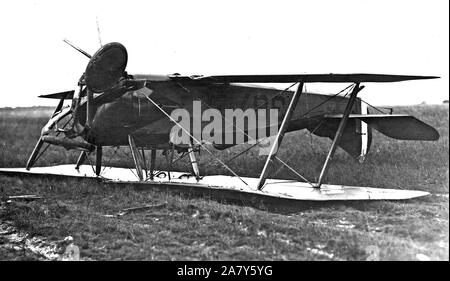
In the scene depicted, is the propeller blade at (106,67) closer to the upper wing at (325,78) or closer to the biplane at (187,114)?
the biplane at (187,114)

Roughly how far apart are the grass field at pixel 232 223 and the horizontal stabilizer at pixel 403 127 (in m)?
1.29

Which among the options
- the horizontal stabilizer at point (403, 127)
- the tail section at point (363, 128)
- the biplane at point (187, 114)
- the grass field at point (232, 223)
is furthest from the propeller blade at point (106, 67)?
the horizontal stabilizer at point (403, 127)

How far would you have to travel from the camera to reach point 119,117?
1059 cm

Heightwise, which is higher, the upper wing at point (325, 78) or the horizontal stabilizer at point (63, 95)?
the horizontal stabilizer at point (63, 95)

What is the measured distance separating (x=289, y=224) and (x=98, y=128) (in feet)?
19.9

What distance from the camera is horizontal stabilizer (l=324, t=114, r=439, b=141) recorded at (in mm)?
8578

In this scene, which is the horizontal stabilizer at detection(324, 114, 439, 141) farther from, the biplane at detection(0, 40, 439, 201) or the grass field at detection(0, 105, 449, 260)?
the grass field at detection(0, 105, 449, 260)

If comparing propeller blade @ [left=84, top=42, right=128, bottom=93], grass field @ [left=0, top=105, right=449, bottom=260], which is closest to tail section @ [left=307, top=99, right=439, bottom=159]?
grass field @ [left=0, top=105, right=449, bottom=260]

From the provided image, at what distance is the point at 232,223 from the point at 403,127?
450 centimetres

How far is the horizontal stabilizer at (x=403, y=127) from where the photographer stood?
8.58 m

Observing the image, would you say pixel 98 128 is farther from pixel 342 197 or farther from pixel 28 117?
pixel 28 117

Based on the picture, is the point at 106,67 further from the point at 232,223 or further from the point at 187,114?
the point at 232,223

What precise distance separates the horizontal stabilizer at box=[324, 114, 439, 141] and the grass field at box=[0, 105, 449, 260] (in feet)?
4.23
